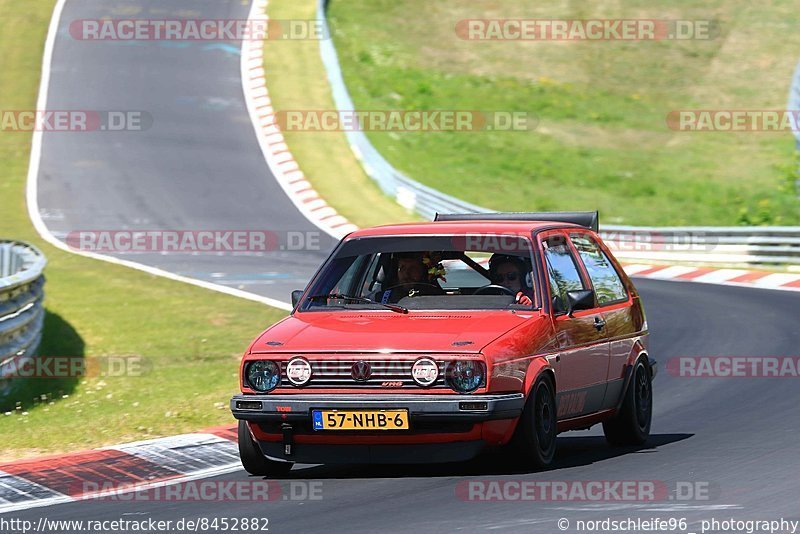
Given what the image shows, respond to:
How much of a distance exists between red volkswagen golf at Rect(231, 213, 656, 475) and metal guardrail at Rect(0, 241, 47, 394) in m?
5.11

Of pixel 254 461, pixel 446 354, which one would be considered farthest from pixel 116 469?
pixel 446 354

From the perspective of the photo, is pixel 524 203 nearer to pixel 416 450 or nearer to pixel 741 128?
pixel 741 128

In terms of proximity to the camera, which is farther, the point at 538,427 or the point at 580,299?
the point at 580,299

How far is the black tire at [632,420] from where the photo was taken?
10.1m

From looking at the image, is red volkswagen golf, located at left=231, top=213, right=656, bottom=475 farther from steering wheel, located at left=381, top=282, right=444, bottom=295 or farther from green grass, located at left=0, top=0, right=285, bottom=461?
green grass, located at left=0, top=0, right=285, bottom=461

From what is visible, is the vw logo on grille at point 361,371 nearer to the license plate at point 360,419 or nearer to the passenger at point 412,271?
the license plate at point 360,419

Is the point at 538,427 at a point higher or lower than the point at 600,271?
lower

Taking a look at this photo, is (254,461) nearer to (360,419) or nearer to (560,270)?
(360,419)

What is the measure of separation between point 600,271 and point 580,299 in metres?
1.27

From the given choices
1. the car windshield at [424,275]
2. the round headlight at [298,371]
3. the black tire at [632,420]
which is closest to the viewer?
the round headlight at [298,371]

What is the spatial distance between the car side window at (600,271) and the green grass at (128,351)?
344 cm

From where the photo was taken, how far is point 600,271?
34.1 feet

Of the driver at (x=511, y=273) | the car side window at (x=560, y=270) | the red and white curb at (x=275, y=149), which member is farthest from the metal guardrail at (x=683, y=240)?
the driver at (x=511, y=273)

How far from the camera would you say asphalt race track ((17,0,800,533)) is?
25.2 ft
